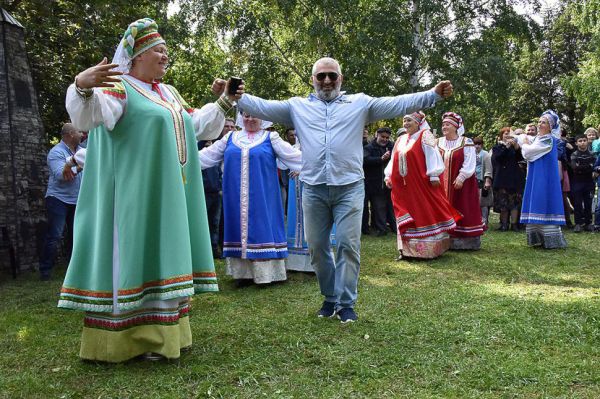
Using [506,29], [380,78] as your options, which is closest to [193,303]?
[380,78]

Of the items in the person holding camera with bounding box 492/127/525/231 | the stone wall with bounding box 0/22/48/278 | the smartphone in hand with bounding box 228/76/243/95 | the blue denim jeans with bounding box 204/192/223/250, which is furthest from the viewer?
the person holding camera with bounding box 492/127/525/231

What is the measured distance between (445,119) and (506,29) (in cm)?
1180

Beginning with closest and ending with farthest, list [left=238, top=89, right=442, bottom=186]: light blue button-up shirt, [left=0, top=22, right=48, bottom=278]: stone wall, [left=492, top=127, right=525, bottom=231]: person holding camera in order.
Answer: [left=238, top=89, right=442, bottom=186]: light blue button-up shirt
[left=0, top=22, right=48, bottom=278]: stone wall
[left=492, top=127, right=525, bottom=231]: person holding camera

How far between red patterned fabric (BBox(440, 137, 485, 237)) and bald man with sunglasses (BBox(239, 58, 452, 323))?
4777mm

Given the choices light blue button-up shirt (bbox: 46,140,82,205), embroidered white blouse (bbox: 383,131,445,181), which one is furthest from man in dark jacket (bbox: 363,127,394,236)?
light blue button-up shirt (bbox: 46,140,82,205)

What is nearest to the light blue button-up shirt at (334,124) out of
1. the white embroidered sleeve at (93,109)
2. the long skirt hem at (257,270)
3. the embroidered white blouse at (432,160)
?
the white embroidered sleeve at (93,109)

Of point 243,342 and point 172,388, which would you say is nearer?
point 172,388

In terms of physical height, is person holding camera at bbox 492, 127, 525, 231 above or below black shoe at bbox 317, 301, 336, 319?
above

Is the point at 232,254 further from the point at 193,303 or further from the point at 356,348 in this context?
the point at 356,348

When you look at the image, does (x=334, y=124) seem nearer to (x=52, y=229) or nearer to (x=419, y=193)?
(x=419, y=193)

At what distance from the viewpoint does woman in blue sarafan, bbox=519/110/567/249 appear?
952 centimetres

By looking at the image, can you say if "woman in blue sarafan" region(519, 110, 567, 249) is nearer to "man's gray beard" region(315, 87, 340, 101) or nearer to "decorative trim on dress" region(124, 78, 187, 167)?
"man's gray beard" region(315, 87, 340, 101)

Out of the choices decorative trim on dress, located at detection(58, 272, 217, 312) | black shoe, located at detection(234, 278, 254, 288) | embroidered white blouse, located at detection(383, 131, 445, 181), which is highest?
embroidered white blouse, located at detection(383, 131, 445, 181)

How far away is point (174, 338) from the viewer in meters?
4.11
